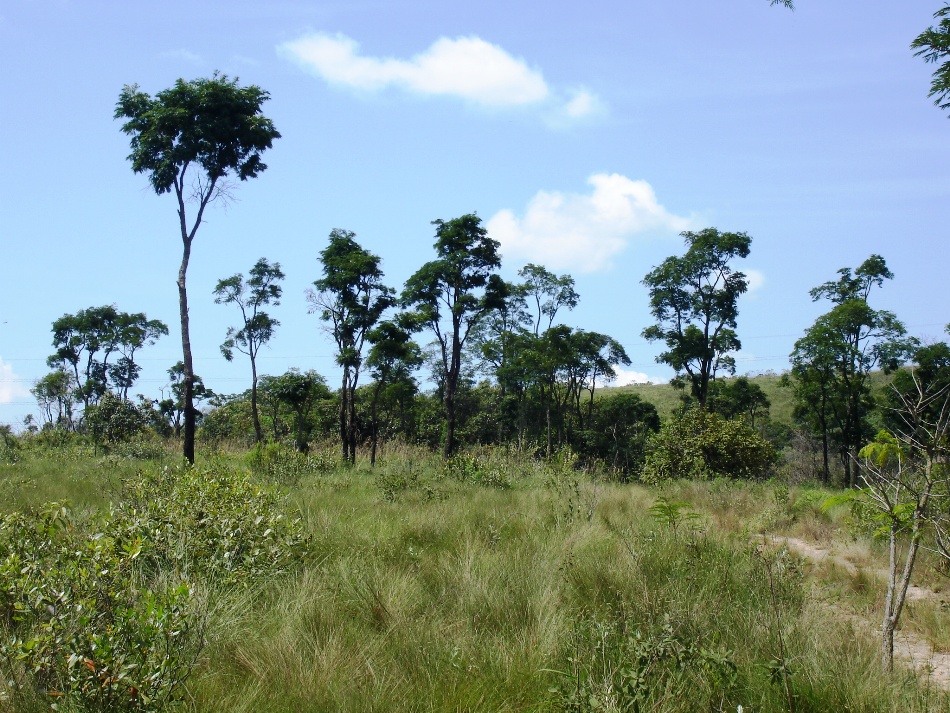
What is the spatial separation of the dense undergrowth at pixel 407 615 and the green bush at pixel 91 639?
0.05 ft

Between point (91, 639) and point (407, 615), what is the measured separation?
6.98 feet

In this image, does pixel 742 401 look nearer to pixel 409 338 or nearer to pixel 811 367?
pixel 811 367

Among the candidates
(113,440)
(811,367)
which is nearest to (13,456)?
(113,440)

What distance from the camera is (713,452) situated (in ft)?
76.8

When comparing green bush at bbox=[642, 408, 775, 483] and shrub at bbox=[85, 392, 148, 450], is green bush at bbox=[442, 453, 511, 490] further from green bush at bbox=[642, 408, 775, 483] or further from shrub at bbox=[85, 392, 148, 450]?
shrub at bbox=[85, 392, 148, 450]

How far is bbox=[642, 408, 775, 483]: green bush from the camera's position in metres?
23.2

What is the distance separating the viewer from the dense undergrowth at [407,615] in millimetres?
3721

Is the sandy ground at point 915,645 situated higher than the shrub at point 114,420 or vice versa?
the shrub at point 114,420

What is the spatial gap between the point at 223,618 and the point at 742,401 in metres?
45.9

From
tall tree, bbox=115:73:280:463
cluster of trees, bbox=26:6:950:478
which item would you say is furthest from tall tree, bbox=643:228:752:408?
tall tree, bbox=115:73:280:463

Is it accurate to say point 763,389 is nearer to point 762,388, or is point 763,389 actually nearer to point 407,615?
point 762,388

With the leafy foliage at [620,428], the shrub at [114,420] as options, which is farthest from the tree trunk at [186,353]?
the leafy foliage at [620,428]

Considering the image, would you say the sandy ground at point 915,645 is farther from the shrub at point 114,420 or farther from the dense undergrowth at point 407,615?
the shrub at point 114,420

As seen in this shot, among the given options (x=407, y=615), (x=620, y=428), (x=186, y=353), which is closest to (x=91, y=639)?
(x=407, y=615)
